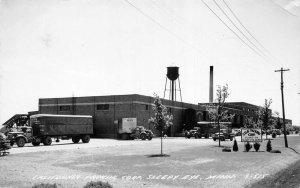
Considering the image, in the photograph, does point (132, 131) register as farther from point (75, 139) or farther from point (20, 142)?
point (20, 142)

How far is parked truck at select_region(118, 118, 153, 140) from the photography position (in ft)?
179

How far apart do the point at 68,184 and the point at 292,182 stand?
9850 mm

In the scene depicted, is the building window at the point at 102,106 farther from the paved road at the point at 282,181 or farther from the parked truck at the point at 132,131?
the paved road at the point at 282,181

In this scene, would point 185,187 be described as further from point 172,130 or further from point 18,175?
point 172,130

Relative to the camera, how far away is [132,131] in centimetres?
5559

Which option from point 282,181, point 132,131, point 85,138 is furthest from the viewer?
point 132,131

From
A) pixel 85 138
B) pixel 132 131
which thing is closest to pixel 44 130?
pixel 85 138

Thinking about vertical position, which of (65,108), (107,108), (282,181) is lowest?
(282,181)

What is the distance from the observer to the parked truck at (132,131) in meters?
54.5

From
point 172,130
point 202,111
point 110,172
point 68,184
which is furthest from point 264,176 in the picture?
point 202,111

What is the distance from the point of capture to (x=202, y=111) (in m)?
84.6
